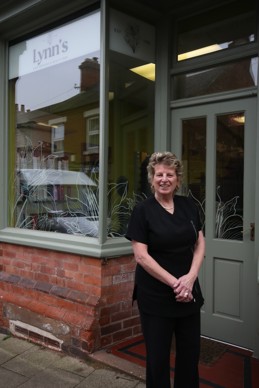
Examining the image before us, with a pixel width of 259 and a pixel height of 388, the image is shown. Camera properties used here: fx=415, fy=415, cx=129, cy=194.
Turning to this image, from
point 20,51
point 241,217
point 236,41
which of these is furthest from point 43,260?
point 236,41

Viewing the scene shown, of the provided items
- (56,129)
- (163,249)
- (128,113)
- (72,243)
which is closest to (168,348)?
(163,249)

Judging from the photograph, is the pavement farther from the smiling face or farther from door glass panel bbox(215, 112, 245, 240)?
the smiling face

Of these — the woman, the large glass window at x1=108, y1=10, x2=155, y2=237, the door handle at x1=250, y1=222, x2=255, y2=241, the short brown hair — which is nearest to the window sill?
the large glass window at x1=108, y1=10, x2=155, y2=237

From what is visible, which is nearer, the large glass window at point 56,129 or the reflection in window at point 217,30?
the reflection in window at point 217,30

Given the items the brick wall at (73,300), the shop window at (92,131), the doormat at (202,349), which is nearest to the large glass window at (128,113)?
the shop window at (92,131)

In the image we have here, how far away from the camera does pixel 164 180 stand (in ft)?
8.30

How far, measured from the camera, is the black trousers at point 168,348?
2.46 m

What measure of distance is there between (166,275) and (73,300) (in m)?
1.71

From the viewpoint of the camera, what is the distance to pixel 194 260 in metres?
2.54

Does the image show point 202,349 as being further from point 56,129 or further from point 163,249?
point 56,129

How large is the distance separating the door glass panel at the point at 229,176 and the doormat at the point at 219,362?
102cm

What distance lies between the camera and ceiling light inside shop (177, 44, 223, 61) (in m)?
4.00

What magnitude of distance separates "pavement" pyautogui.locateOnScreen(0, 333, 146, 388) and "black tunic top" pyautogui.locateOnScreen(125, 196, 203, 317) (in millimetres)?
1100

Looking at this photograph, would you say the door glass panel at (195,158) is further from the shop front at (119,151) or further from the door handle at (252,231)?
the door handle at (252,231)
